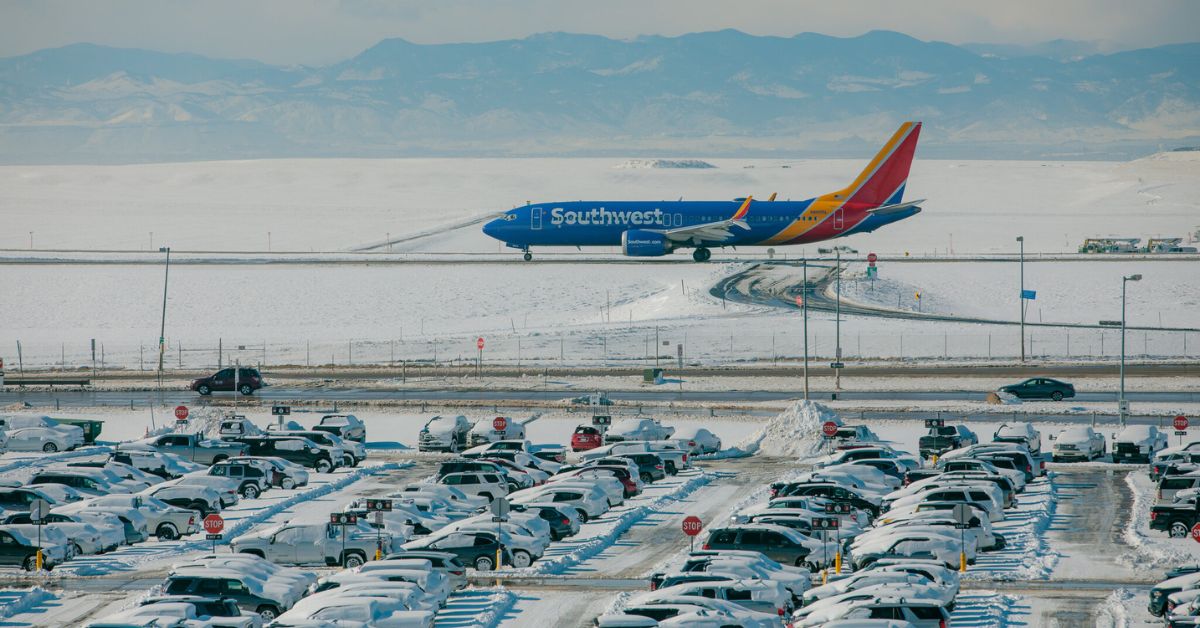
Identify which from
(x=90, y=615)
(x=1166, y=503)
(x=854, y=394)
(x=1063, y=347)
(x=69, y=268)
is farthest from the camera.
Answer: (x=69, y=268)

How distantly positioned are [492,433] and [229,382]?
2018cm

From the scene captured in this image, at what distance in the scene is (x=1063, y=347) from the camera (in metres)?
86.6

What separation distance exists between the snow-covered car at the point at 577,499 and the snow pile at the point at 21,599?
1371 cm

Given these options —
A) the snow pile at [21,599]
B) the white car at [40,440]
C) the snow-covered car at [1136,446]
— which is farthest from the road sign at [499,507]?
the white car at [40,440]

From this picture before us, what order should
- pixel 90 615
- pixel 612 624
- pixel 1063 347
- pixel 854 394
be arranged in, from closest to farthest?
1. pixel 612 624
2. pixel 90 615
3. pixel 854 394
4. pixel 1063 347

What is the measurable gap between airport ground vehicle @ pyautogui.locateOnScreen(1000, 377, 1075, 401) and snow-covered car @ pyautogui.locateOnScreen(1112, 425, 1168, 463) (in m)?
13.9

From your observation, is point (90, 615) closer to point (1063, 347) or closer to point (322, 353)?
point (322, 353)

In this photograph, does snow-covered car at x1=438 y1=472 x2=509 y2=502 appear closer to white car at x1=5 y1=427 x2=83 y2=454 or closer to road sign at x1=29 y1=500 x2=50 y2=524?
road sign at x1=29 y1=500 x2=50 y2=524

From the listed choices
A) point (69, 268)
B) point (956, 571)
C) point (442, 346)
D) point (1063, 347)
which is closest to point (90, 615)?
point (956, 571)

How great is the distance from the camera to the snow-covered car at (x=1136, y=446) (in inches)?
2060

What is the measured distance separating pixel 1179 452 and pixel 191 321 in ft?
237

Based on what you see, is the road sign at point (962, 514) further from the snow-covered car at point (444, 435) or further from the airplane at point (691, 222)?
the airplane at point (691, 222)

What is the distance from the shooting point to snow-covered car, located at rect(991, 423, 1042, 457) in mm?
52469

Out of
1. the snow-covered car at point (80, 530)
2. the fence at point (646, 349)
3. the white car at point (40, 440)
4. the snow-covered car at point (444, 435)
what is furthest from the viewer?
the fence at point (646, 349)
